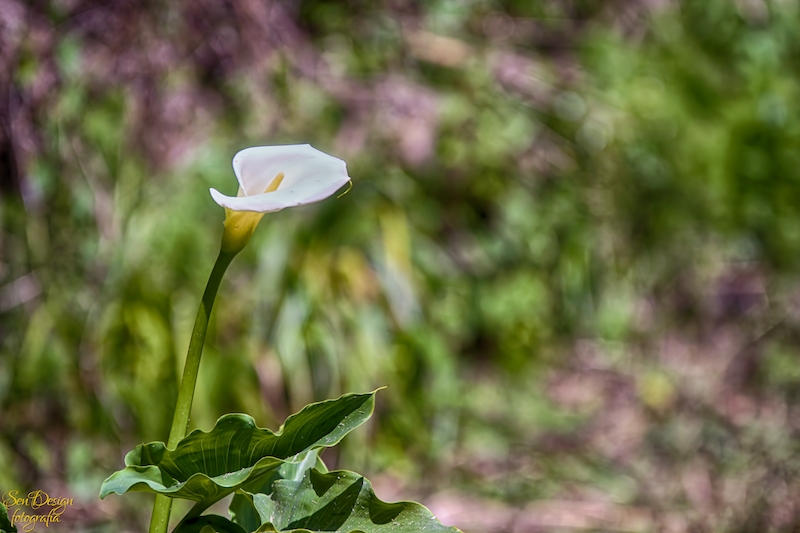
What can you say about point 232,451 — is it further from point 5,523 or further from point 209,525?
point 5,523

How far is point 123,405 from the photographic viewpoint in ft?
5.87

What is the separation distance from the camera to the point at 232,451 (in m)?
0.67

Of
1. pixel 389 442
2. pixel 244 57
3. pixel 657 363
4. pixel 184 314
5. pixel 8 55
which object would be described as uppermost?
pixel 8 55

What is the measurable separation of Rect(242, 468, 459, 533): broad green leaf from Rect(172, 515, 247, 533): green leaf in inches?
1.4

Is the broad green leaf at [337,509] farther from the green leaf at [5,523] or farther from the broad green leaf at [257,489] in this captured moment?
the green leaf at [5,523]

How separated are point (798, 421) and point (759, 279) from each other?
24.3 inches

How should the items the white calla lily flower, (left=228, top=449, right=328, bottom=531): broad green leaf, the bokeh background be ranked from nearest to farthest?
the white calla lily flower
(left=228, top=449, right=328, bottom=531): broad green leaf
the bokeh background

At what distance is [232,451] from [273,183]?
210 mm

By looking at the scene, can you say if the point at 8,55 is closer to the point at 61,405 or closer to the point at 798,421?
the point at 61,405

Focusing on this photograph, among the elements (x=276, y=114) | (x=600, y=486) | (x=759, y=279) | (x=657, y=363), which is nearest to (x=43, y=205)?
(x=276, y=114)

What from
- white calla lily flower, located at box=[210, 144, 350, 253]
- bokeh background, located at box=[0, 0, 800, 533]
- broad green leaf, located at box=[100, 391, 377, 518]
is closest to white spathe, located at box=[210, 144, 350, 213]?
white calla lily flower, located at box=[210, 144, 350, 253]

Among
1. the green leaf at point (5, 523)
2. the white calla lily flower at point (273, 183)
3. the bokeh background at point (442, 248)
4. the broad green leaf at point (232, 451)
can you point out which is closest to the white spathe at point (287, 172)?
the white calla lily flower at point (273, 183)

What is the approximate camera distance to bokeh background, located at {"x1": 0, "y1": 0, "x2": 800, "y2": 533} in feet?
5.95

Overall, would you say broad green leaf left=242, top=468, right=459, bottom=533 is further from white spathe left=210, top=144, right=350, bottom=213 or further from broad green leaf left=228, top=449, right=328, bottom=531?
white spathe left=210, top=144, right=350, bottom=213
